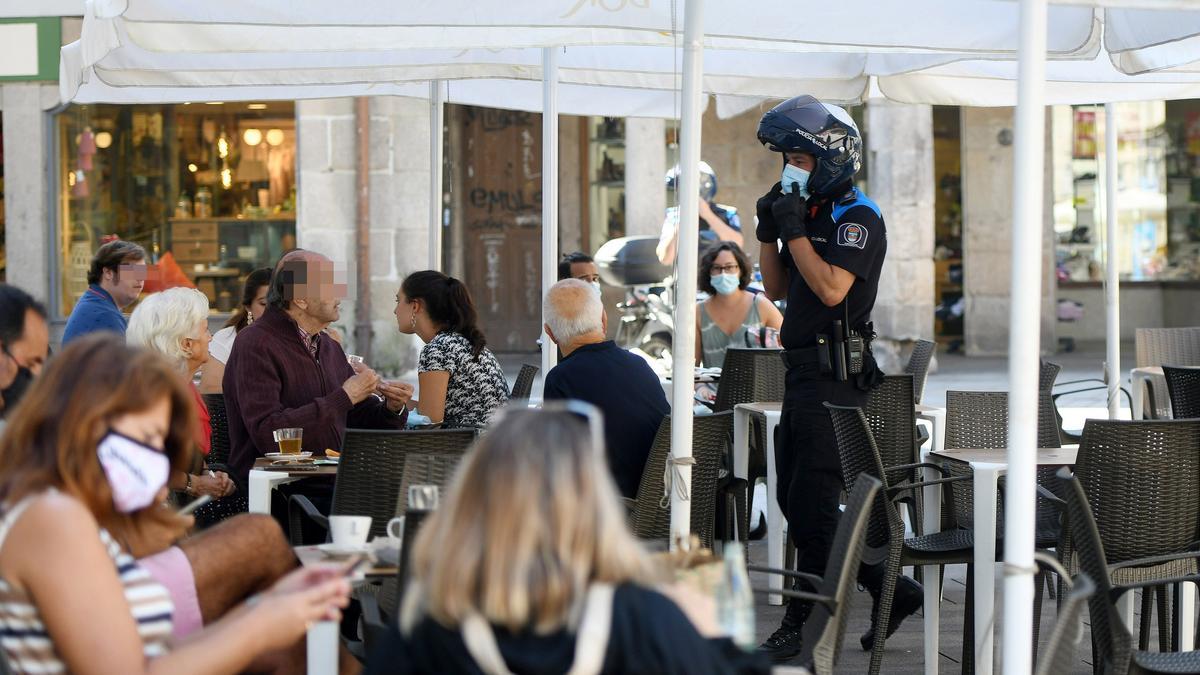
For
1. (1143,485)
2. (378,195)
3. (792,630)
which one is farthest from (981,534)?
(378,195)

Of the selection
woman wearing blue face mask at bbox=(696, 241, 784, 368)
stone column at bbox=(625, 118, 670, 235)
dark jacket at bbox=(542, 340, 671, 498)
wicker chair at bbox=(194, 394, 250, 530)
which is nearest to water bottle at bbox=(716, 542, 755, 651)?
dark jacket at bbox=(542, 340, 671, 498)

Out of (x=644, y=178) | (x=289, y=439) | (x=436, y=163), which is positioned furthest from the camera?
(x=644, y=178)

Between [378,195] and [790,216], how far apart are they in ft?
31.4

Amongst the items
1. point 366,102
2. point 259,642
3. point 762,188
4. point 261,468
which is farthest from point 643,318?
point 259,642

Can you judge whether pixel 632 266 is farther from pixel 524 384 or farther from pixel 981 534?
pixel 981 534

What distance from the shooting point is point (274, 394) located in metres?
6.29

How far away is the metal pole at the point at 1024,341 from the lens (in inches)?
141

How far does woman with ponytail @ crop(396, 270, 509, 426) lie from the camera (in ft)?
22.5

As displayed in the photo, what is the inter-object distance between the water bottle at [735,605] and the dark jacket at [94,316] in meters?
5.41

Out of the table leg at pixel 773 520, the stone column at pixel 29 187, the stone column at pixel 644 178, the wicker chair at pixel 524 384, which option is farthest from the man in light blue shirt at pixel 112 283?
the stone column at pixel 644 178

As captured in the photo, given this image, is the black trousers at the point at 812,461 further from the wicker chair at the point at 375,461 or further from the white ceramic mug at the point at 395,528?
the white ceramic mug at the point at 395,528

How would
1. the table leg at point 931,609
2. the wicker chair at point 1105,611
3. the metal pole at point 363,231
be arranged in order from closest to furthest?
the wicker chair at point 1105,611, the table leg at point 931,609, the metal pole at point 363,231

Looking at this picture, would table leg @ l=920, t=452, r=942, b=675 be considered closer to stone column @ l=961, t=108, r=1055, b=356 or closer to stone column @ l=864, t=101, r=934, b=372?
stone column @ l=864, t=101, r=934, b=372

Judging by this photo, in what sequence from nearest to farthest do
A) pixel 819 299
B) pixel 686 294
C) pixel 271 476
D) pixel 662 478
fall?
pixel 686 294
pixel 662 478
pixel 271 476
pixel 819 299
